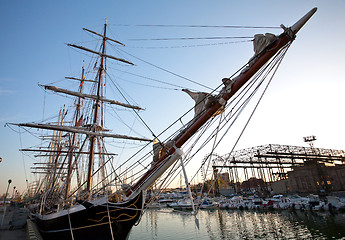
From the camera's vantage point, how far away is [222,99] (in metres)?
7.28

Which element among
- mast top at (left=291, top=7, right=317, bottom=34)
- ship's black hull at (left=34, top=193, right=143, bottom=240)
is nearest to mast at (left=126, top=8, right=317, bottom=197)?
mast top at (left=291, top=7, right=317, bottom=34)

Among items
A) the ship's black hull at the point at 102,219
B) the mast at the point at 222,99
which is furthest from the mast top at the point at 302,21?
the ship's black hull at the point at 102,219

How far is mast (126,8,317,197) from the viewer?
6.16m

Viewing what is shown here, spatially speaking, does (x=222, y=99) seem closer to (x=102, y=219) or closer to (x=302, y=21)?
(x=302, y=21)

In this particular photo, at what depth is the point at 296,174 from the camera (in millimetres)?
48250

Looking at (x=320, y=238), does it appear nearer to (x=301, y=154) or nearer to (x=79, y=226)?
(x=79, y=226)

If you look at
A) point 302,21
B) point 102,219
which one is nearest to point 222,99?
point 302,21

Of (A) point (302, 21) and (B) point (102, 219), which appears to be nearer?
(A) point (302, 21)

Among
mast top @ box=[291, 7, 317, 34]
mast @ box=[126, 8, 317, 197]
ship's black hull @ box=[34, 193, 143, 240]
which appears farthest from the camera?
ship's black hull @ box=[34, 193, 143, 240]

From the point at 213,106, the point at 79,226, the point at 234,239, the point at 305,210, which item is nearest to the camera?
the point at 213,106

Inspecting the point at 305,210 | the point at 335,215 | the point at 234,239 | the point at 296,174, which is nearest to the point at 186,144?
the point at 234,239

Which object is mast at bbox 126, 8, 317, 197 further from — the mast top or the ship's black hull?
the ship's black hull

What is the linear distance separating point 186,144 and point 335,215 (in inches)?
A: 998

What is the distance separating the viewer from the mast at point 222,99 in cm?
616
